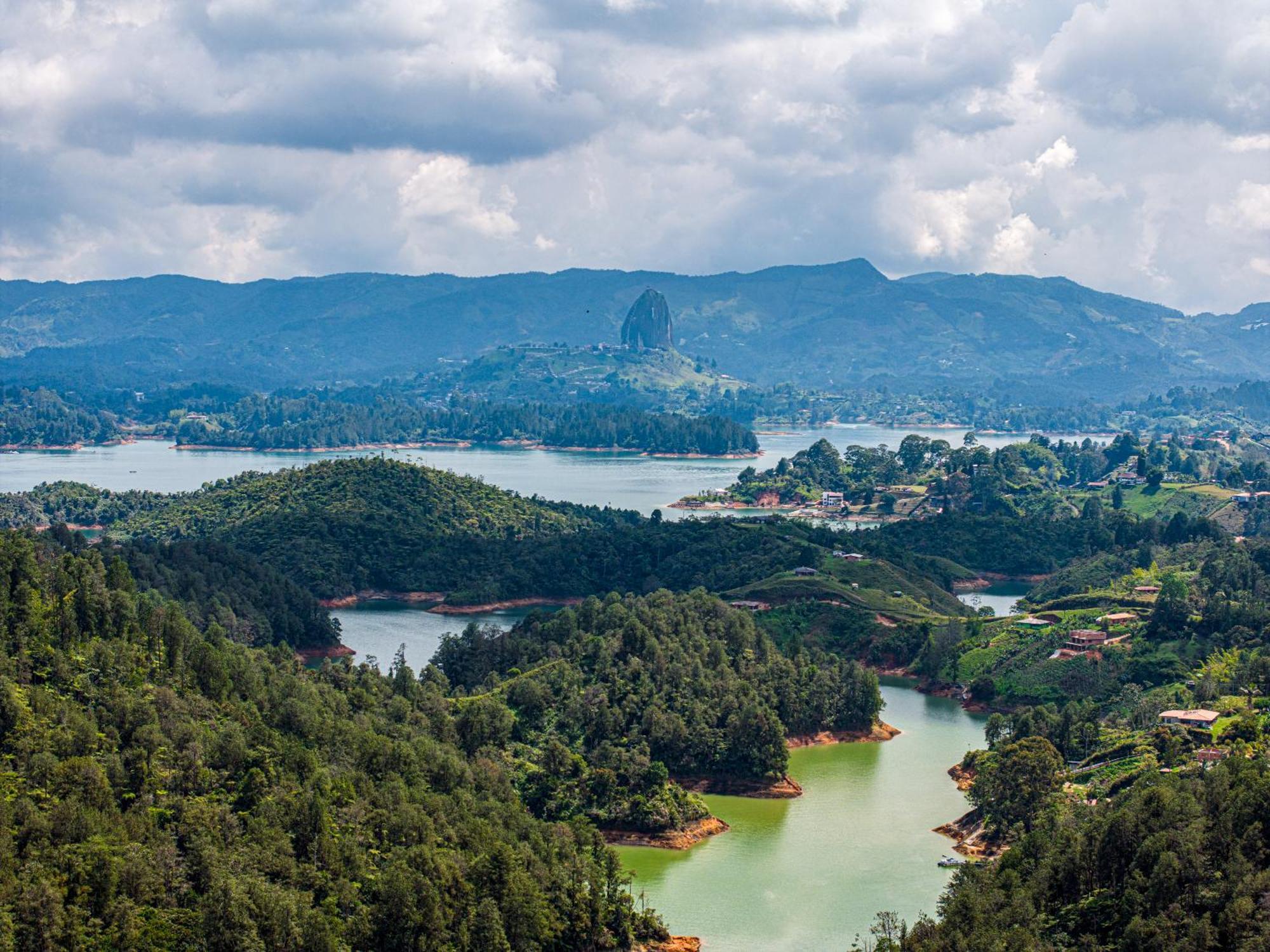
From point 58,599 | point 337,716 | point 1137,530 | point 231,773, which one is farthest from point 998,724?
point 1137,530

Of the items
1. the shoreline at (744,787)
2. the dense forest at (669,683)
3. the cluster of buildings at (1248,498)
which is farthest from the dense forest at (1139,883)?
Answer: the cluster of buildings at (1248,498)

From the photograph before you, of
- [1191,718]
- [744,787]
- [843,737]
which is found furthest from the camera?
[843,737]

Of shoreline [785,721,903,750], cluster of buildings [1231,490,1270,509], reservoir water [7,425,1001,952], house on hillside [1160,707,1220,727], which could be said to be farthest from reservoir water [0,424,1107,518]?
house on hillside [1160,707,1220,727]

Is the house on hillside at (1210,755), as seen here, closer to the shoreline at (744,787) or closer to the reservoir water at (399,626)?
the shoreline at (744,787)

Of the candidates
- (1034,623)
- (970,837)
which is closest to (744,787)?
(970,837)

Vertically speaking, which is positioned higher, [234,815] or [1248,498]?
[1248,498]

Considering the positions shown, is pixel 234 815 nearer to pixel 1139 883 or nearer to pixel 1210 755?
pixel 1139 883

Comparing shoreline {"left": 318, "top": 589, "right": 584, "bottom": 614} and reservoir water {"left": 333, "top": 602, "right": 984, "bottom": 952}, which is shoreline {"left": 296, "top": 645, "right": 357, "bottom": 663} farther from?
reservoir water {"left": 333, "top": 602, "right": 984, "bottom": 952}
